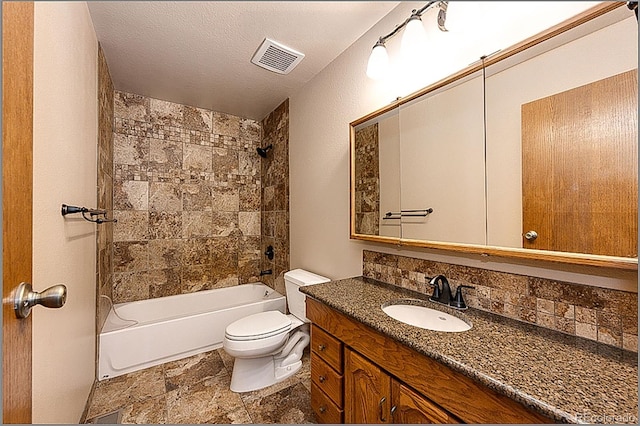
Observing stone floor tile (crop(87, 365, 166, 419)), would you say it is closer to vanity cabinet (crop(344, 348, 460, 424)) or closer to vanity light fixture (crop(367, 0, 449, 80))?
vanity cabinet (crop(344, 348, 460, 424))

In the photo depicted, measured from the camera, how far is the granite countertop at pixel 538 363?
53 centimetres

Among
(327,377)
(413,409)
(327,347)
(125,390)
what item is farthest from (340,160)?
(125,390)

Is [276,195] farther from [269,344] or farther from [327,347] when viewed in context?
[327,347]

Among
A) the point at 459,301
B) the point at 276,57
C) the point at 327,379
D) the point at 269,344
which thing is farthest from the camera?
the point at 269,344

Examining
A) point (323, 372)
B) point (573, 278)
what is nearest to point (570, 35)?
point (573, 278)

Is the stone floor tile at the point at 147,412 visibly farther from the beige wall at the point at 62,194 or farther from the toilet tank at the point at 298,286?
the toilet tank at the point at 298,286

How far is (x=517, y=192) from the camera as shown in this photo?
951 mm

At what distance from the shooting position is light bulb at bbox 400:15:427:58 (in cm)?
107

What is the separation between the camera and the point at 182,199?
8.56 feet

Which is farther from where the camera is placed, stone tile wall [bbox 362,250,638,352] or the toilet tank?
the toilet tank

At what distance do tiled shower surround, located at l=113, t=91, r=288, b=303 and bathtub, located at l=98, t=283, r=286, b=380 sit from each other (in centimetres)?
11

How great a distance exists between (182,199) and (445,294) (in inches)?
99.2

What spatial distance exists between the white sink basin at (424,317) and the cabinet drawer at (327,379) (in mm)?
379

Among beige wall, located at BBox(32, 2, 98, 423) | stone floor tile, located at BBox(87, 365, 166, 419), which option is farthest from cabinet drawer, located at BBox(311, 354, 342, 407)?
stone floor tile, located at BBox(87, 365, 166, 419)
